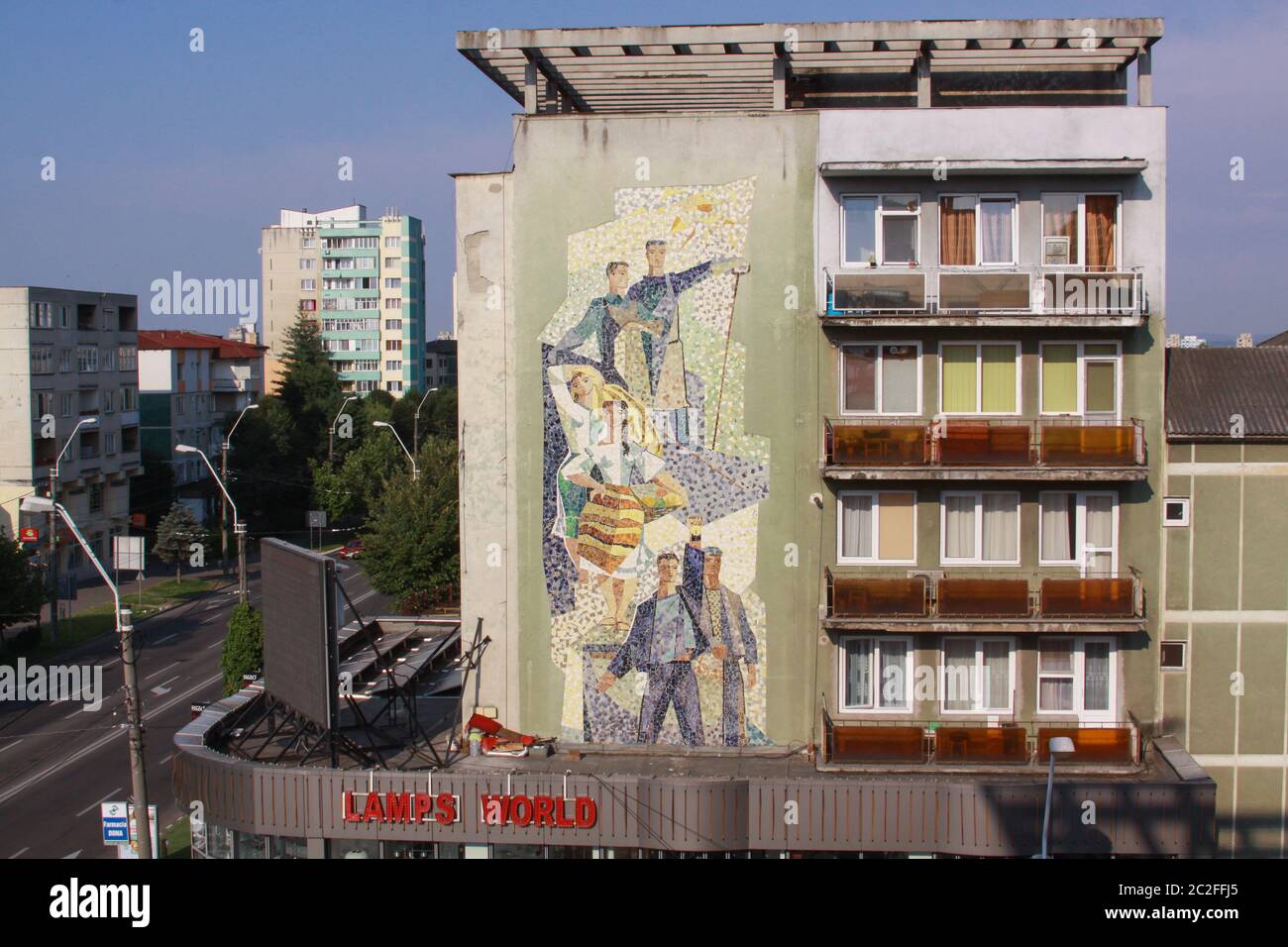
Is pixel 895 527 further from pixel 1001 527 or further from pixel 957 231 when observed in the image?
pixel 957 231

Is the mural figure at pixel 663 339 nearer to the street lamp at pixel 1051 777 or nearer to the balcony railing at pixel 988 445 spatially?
the balcony railing at pixel 988 445

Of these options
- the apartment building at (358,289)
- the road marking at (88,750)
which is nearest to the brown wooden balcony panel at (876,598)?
the road marking at (88,750)

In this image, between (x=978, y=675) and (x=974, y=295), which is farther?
(x=978, y=675)

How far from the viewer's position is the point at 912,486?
59.1ft

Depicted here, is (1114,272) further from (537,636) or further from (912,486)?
(537,636)

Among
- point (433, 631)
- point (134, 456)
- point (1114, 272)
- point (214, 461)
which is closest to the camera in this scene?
point (1114, 272)

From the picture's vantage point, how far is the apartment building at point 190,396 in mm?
83938

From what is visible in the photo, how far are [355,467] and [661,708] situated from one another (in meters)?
60.0

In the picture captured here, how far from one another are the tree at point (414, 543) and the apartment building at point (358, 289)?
193 feet

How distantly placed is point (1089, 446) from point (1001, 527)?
67.6 inches

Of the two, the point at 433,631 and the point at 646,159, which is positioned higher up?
the point at 646,159

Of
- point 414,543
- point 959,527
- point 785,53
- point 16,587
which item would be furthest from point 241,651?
point 785,53

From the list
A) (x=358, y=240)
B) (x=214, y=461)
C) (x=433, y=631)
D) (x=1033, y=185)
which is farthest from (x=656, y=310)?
(x=358, y=240)

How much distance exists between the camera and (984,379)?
1800 cm
